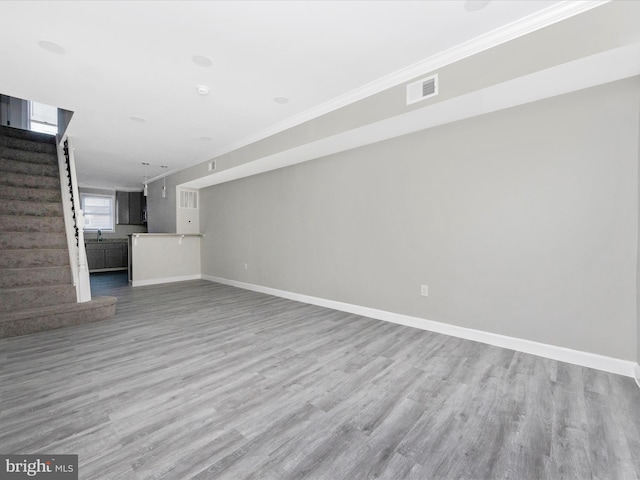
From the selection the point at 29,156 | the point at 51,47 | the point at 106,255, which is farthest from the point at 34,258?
the point at 106,255

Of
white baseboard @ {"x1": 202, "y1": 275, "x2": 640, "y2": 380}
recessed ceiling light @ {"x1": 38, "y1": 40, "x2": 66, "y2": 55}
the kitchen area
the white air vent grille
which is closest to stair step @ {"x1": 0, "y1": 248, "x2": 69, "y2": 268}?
recessed ceiling light @ {"x1": 38, "y1": 40, "x2": 66, "y2": 55}

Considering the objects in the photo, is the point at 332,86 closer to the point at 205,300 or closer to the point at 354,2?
the point at 354,2

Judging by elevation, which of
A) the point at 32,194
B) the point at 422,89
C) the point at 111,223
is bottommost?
the point at 111,223

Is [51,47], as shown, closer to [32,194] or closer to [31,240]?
[31,240]

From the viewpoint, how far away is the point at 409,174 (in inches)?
142

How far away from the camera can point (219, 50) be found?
255 centimetres

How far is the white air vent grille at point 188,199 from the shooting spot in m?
7.26

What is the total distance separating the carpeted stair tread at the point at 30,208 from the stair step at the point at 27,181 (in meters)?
0.46

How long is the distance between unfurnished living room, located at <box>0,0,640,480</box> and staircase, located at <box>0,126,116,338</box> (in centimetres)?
3

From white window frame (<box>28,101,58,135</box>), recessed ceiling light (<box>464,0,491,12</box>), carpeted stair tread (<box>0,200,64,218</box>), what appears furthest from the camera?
white window frame (<box>28,101,58,135</box>)

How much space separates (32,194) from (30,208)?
0.34 metres

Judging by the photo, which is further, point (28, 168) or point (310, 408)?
point (28, 168)

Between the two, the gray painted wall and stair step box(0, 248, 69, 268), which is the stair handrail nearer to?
stair step box(0, 248, 69, 268)

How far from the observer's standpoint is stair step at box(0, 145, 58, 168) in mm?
4769
